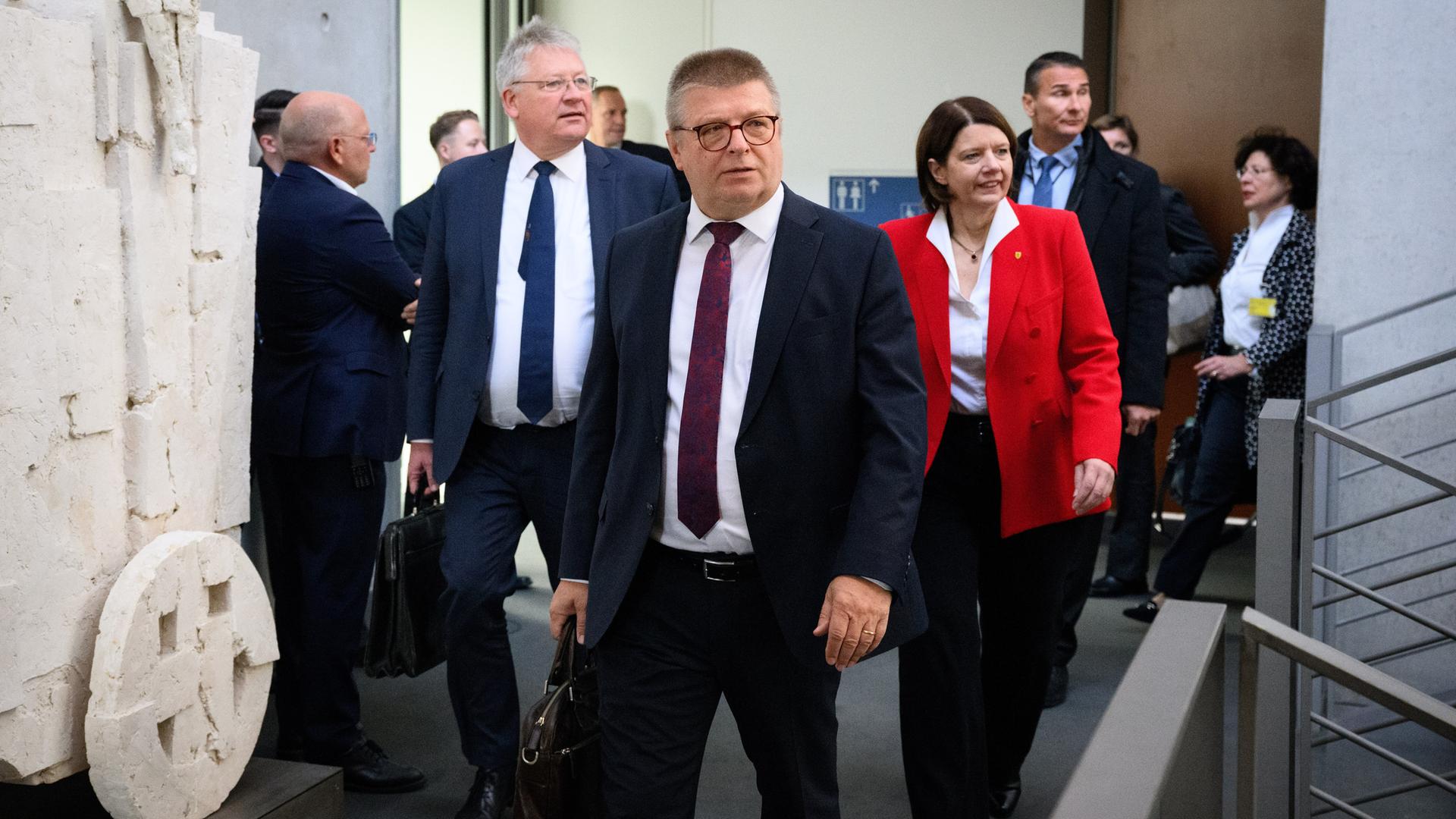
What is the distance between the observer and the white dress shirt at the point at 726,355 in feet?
7.97

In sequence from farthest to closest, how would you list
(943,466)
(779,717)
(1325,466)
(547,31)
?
1. (1325,466)
2. (547,31)
3. (943,466)
4. (779,717)

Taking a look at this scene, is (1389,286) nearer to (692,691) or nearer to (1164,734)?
(692,691)

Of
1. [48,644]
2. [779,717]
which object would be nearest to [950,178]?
[779,717]

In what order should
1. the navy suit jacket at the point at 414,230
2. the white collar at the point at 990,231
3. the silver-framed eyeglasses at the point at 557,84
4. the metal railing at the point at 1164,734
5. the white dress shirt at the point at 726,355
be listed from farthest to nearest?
the navy suit jacket at the point at 414,230 < the silver-framed eyeglasses at the point at 557,84 < the white collar at the point at 990,231 < the white dress shirt at the point at 726,355 < the metal railing at the point at 1164,734

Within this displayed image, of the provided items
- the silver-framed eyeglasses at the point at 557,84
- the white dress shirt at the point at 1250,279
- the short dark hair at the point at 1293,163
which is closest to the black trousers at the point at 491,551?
the silver-framed eyeglasses at the point at 557,84

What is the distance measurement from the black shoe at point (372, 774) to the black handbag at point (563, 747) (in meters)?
1.41

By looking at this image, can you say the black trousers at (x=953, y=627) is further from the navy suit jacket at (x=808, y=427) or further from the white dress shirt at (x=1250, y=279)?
the white dress shirt at (x=1250, y=279)

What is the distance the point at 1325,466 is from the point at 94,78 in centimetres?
352

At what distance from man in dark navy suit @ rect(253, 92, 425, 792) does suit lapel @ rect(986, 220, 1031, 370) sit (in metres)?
1.61

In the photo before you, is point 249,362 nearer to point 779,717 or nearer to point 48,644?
point 48,644

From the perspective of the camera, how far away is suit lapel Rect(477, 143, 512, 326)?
3.62m

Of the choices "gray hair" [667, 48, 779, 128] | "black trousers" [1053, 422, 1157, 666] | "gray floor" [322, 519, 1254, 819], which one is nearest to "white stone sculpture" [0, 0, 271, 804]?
"gray floor" [322, 519, 1254, 819]

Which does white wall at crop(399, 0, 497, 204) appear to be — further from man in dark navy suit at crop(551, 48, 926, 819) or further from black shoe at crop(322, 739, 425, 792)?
man in dark navy suit at crop(551, 48, 926, 819)

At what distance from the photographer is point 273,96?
15.2 feet
